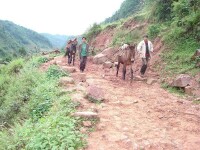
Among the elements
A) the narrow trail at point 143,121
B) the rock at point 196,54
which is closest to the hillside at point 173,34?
the rock at point 196,54

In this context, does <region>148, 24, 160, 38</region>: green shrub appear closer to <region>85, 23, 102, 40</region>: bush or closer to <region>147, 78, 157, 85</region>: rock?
<region>147, 78, 157, 85</region>: rock

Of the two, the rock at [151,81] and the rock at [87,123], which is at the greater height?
the rock at [151,81]

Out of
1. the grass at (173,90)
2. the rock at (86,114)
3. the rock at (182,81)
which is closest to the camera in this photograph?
the rock at (86,114)

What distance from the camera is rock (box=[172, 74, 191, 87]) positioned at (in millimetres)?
10614

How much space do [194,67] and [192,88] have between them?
1.70 meters

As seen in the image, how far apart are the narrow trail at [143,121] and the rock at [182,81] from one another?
47 centimetres

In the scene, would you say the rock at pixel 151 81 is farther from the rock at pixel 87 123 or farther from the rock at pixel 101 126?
the rock at pixel 87 123

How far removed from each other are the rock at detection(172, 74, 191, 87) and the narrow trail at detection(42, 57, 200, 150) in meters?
0.47

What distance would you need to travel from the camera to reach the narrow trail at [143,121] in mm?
6242

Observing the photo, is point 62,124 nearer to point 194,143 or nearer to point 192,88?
point 194,143

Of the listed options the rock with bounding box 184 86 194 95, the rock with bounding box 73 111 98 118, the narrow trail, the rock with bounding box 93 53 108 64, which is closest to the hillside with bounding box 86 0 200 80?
the rock with bounding box 184 86 194 95

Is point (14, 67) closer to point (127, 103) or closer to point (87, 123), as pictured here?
point (127, 103)

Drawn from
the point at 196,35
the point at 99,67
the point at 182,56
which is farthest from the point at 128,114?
the point at 99,67

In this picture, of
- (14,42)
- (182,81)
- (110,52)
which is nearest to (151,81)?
(182,81)
